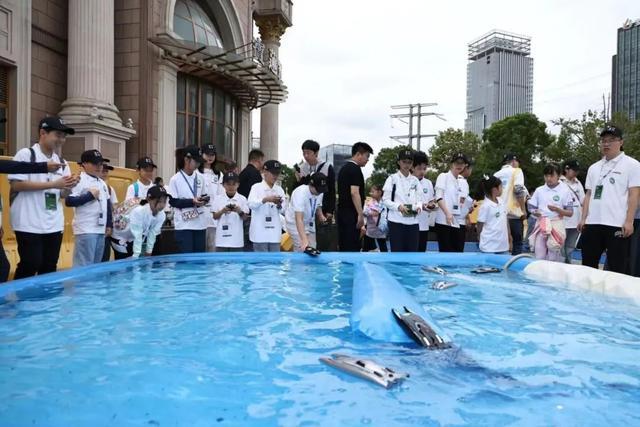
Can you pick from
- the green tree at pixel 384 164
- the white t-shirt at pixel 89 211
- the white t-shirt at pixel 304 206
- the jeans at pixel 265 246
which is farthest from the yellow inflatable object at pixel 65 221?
the green tree at pixel 384 164

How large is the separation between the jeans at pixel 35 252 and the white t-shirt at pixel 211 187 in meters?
2.16

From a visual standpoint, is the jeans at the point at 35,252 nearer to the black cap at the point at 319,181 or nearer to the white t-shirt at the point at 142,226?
the white t-shirt at the point at 142,226

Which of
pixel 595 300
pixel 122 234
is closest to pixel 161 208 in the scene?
pixel 122 234

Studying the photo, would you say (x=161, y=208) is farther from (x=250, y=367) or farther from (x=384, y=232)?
(x=384, y=232)

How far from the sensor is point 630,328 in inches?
134

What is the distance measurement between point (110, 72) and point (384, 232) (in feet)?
23.5

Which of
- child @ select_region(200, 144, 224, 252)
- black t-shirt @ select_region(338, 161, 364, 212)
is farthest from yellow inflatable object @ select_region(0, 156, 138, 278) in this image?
black t-shirt @ select_region(338, 161, 364, 212)

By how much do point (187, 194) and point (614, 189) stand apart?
4795 millimetres

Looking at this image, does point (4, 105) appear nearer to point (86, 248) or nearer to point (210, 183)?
point (210, 183)

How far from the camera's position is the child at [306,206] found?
246 inches

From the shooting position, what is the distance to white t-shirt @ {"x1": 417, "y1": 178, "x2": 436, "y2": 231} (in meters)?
6.82

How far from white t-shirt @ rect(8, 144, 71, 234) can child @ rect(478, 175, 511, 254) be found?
4911 millimetres

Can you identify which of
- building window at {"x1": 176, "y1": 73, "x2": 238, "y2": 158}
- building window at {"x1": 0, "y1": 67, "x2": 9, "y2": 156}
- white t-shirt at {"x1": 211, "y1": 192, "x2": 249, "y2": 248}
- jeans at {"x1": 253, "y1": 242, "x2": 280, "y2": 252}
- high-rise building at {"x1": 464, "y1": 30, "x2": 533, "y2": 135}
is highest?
high-rise building at {"x1": 464, "y1": 30, "x2": 533, "y2": 135}

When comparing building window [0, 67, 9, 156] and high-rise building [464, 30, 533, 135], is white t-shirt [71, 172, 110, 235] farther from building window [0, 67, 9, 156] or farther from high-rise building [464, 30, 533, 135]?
high-rise building [464, 30, 533, 135]
